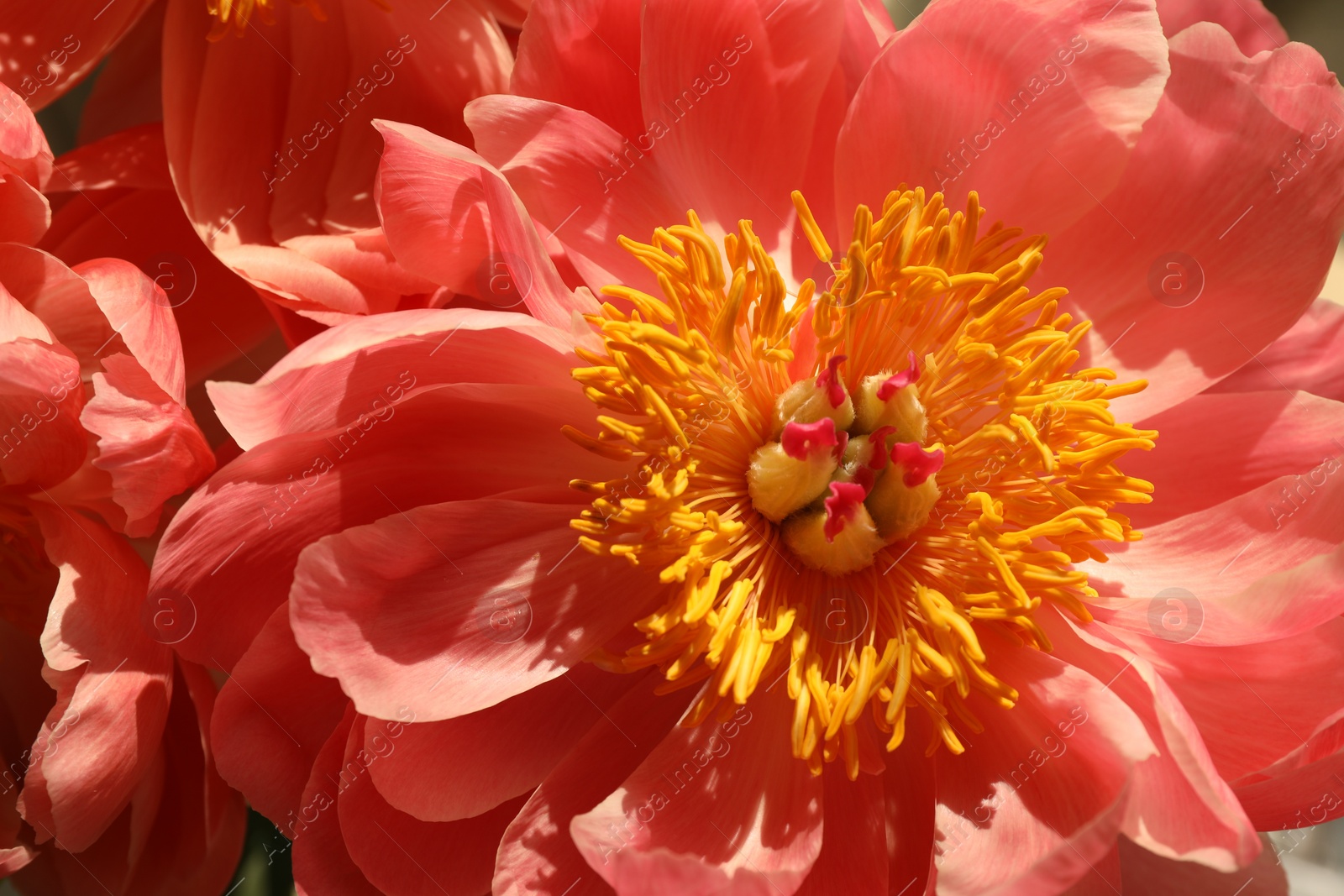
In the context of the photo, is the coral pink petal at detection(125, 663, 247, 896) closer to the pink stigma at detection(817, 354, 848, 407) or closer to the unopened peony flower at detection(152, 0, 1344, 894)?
the unopened peony flower at detection(152, 0, 1344, 894)

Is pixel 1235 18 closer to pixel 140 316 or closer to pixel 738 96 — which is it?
pixel 738 96

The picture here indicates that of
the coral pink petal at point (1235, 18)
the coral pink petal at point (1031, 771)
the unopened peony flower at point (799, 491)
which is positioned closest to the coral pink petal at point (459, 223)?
the unopened peony flower at point (799, 491)

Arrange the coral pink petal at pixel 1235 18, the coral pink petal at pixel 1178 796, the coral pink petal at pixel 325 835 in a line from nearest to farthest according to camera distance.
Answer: the coral pink petal at pixel 1178 796, the coral pink petal at pixel 325 835, the coral pink petal at pixel 1235 18

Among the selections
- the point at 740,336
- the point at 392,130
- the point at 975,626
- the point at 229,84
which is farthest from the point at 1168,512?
the point at 229,84

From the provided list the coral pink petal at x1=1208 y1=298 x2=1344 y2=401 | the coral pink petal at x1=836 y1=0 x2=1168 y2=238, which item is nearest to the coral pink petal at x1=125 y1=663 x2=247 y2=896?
the coral pink petal at x1=836 y1=0 x2=1168 y2=238

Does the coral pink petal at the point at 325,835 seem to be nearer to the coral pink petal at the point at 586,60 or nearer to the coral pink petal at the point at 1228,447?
the coral pink petal at the point at 586,60

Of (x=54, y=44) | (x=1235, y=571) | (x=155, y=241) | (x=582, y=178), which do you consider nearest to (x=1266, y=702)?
(x=1235, y=571)
